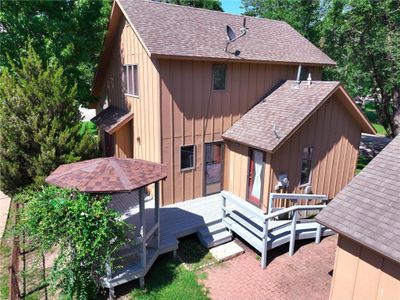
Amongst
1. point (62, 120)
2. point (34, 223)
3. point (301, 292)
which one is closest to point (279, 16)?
point (62, 120)

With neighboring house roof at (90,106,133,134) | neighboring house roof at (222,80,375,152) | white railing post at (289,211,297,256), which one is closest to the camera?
white railing post at (289,211,297,256)

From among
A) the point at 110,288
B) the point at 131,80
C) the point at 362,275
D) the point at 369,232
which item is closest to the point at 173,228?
the point at 110,288

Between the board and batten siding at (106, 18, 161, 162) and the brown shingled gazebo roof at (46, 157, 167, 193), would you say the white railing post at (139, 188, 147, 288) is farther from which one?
the board and batten siding at (106, 18, 161, 162)

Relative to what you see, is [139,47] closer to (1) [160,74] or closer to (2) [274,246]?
(1) [160,74]

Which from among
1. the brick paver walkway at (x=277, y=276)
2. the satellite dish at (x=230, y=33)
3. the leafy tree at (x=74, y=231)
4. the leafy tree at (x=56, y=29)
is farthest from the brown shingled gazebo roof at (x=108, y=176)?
the leafy tree at (x=56, y=29)

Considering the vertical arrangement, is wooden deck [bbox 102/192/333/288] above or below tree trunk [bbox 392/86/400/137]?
below

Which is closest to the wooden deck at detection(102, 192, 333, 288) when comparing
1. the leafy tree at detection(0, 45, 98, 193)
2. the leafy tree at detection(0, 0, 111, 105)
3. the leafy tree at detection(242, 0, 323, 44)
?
the leafy tree at detection(0, 45, 98, 193)

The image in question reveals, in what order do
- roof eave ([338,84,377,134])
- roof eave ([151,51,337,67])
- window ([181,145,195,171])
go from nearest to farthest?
roof eave ([151,51,337,67]) < roof eave ([338,84,377,134]) < window ([181,145,195,171])
